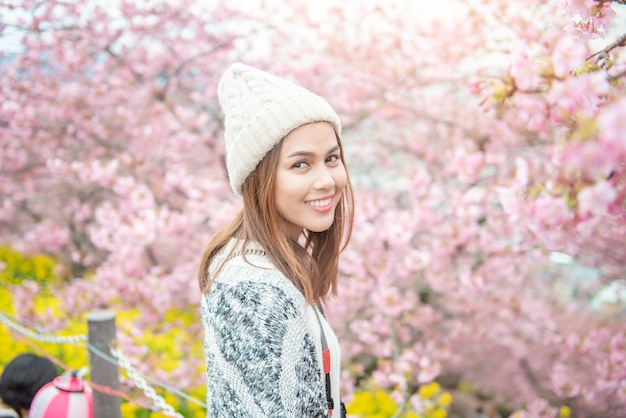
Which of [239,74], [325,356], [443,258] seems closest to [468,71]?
[443,258]

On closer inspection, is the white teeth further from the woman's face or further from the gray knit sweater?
the gray knit sweater

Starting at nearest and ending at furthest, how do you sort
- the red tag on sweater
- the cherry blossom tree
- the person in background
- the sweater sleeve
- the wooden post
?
the sweater sleeve → the red tag on sweater → the wooden post → the person in background → the cherry blossom tree

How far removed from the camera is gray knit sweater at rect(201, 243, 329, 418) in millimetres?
1011

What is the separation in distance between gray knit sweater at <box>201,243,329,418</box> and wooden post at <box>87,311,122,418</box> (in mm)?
1198

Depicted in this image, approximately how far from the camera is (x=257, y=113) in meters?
1.27

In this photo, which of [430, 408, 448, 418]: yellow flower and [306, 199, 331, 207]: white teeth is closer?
[306, 199, 331, 207]: white teeth

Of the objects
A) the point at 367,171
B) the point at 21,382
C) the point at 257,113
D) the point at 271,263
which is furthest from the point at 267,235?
the point at 367,171

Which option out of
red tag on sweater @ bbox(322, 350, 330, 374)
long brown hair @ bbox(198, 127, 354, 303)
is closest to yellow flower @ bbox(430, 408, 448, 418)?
long brown hair @ bbox(198, 127, 354, 303)

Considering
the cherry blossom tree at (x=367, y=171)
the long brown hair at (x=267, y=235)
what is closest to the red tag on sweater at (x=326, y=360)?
the long brown hair at (x=267, y=235)

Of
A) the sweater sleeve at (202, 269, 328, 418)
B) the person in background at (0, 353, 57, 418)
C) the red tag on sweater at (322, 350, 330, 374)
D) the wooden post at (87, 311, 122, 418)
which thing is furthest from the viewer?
the person in background at (0, 353, 57, 418)

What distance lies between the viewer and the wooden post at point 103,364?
2133 millimetres

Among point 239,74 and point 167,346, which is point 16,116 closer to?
point 167,346

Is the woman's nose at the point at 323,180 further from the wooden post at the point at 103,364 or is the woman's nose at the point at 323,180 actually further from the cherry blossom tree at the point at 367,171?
the cherry blossom tree at the point at 367,171

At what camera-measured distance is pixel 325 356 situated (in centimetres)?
120
